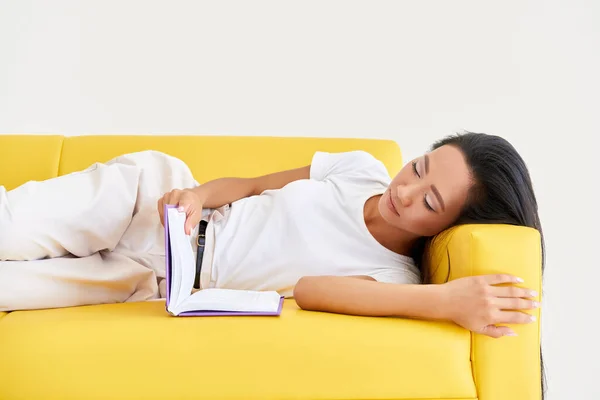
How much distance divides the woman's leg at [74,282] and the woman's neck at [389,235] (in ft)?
1.84

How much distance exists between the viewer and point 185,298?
1415mm

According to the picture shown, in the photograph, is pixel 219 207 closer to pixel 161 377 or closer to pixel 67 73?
pixel 161 377

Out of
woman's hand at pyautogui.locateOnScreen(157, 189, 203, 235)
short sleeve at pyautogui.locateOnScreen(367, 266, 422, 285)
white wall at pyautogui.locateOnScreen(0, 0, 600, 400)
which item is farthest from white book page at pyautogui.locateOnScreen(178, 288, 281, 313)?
white wall at pyautogui.locateOnScreen(0, 0, 600, 400)

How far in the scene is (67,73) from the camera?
2.83 m

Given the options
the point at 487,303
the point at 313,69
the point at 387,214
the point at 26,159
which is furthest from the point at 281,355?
the point at 313,69

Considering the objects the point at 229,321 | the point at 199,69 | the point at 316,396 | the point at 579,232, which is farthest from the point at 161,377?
the point at 579,232

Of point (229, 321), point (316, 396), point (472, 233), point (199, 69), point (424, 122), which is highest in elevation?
point (199, 69)

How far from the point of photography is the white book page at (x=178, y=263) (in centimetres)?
137

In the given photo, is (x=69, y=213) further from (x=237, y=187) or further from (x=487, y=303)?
(x=487, y=303)

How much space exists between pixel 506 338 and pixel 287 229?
2.01ft

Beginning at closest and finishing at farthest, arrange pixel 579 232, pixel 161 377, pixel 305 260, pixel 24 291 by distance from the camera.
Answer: pixel 161 377, pixel 24 291, pixel 305 260, pixel 579 232

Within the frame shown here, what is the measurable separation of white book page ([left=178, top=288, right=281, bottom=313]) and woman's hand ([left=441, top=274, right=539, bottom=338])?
35cm

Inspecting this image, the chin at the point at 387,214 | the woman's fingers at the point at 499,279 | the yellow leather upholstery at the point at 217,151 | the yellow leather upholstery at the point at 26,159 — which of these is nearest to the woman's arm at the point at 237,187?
the yellow leather upholstery at the point at 217,151

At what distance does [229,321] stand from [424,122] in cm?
171
